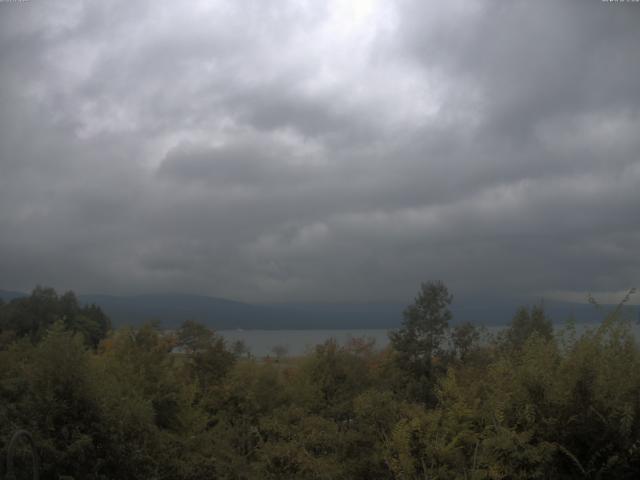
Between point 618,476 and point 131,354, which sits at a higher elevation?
point 131,354

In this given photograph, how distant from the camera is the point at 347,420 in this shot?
15344 mm

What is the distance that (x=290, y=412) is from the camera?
1558 centimetres

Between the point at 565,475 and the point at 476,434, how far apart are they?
1371mm

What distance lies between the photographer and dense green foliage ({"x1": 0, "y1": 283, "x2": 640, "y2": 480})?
875 cm

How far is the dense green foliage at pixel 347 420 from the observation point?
8750mm

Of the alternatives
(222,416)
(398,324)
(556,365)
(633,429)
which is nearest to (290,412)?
(222,416)

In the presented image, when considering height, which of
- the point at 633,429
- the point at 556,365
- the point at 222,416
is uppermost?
the point at 556,365

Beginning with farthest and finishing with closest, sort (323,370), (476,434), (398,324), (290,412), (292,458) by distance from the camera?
(398,324) < (323,370) < (290,412) < (292,458) < (476,434)

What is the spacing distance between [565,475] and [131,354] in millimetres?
10952

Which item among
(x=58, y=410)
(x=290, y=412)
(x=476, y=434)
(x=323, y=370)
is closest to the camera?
(x=58, y=410)

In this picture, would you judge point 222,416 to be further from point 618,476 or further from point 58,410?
point 618,476

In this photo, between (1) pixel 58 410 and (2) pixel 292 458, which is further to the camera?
(2) pixel 292 458

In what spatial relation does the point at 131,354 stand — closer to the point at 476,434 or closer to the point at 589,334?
the point at 476,434

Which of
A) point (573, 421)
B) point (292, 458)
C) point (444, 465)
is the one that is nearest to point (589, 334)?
point (573, 421)
